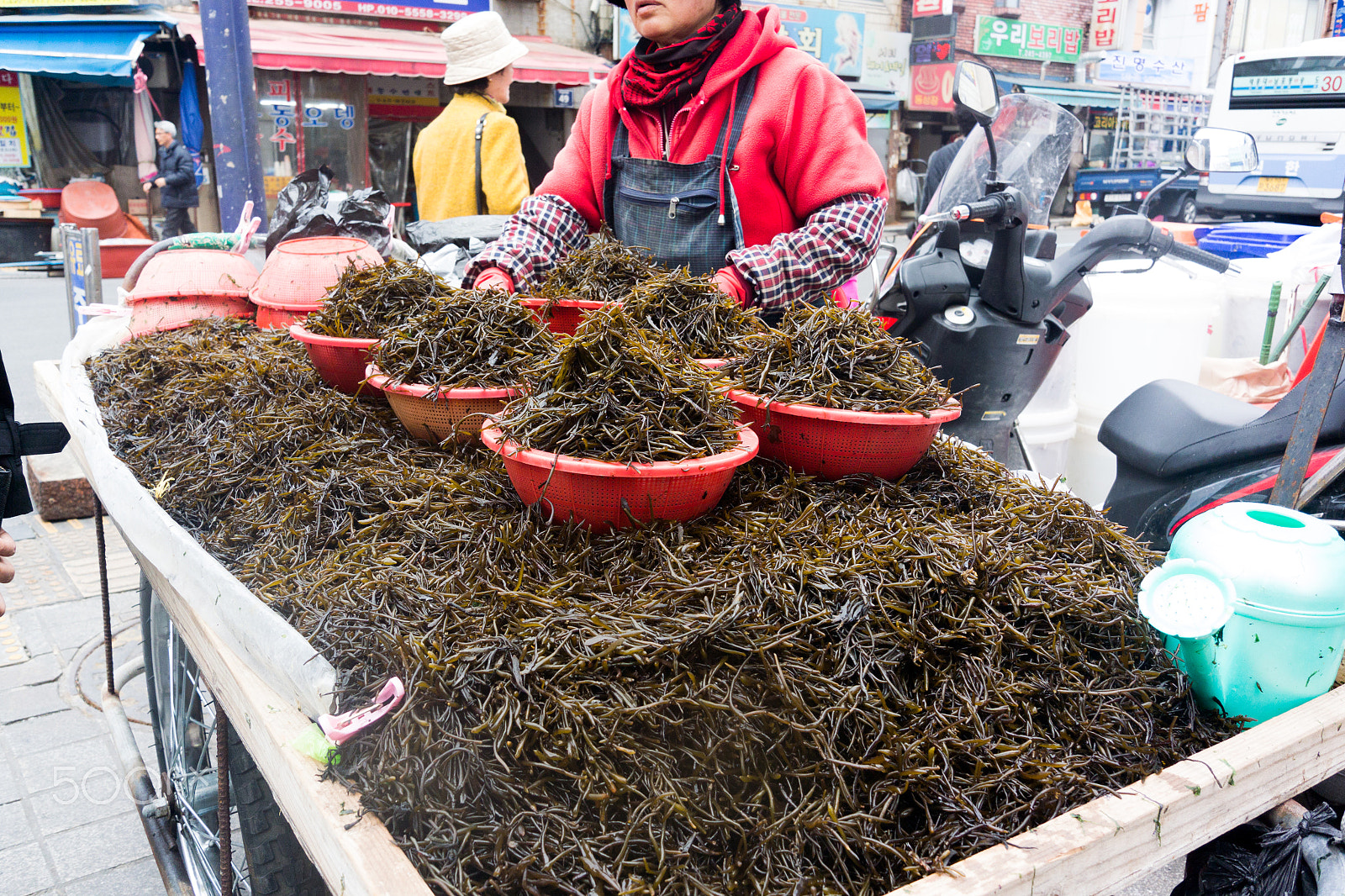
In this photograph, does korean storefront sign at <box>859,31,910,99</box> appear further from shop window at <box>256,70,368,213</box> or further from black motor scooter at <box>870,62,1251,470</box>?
black motor scooter at <box>870,62,1251,470</box>

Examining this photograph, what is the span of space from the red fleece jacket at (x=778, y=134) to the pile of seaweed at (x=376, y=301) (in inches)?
35.5

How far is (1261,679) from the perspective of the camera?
1.41 metres

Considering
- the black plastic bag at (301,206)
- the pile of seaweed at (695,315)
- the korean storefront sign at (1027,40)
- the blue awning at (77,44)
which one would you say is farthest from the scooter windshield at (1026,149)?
the korean storefront sign at (1027,40)

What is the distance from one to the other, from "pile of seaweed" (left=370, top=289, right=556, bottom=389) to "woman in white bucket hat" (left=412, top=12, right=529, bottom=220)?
265 centimetres

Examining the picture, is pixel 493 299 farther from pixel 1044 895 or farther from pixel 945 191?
pixel 945 191

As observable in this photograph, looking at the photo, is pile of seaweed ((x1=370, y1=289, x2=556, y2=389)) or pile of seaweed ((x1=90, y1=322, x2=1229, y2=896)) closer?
pile of seaweed ((x1=90, y1=322, x2=1229, y2=896))

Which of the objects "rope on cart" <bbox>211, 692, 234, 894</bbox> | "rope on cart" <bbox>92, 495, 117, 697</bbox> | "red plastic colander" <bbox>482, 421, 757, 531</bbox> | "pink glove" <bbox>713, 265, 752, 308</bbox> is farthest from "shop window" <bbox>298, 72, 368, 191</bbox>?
"red plastic colander" <bbox>482, 421, 757, 531</bbox>

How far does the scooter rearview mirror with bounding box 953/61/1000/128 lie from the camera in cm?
298

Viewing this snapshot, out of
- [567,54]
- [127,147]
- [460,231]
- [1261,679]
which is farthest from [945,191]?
[127,147]

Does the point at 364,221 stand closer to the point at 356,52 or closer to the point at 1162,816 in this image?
the point at 1162,816

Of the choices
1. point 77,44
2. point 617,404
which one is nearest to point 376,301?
point 617,404

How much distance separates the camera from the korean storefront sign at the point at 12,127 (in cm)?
1270

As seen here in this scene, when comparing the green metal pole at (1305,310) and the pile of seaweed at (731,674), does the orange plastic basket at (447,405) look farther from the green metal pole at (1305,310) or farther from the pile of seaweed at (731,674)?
the green metal pole at (1305,310)

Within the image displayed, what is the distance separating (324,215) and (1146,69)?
28.2 m
